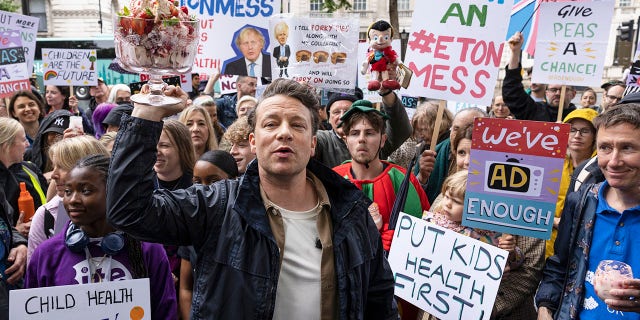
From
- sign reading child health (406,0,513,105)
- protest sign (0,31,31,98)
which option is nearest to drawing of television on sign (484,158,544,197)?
sign reading child health (406,0,513,105)

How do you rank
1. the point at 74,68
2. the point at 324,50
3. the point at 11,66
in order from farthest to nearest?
1. the point at 74,68
2. the point at 11,66
3. the point at 324,50

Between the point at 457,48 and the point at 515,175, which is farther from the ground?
the point at 457,48

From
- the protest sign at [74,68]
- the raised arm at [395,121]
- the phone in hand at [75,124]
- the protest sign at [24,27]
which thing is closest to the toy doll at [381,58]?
the raised arm at [395,121]

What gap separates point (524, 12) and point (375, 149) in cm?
415

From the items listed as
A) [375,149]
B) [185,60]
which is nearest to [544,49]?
[375,149]

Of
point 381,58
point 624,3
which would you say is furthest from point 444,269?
point 624,3

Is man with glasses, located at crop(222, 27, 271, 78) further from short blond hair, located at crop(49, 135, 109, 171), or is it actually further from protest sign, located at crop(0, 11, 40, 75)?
protest sign, located at crop(0, 11, 40, 75)

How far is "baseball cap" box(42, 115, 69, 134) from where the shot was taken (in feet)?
19.6

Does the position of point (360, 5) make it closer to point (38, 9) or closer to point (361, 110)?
point (38, 9)

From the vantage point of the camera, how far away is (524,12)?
708cm

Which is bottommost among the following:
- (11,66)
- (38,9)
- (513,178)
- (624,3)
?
(513,178)

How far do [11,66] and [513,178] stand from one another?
21.8ft

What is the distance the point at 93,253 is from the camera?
2721 mm

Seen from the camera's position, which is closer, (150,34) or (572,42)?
(150,34)
